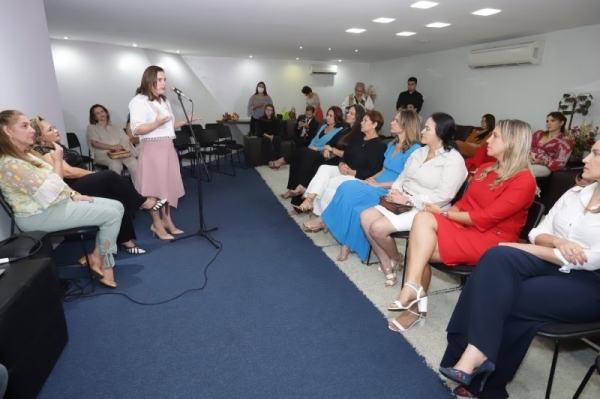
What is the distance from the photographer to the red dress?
6.47 ft

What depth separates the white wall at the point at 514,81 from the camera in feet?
16.9

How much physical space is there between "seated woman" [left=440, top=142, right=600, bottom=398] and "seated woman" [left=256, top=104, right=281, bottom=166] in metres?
5.85

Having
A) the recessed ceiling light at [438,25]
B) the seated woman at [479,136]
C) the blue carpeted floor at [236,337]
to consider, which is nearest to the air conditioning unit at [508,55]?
the seated woman at [479,136]

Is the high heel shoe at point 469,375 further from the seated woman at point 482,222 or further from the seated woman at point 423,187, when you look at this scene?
the seated woman at point 423,187

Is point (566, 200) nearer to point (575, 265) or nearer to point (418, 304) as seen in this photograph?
point (575, 265)

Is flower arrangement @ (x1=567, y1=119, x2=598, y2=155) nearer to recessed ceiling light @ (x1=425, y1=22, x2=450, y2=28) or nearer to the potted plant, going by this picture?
the potted plant

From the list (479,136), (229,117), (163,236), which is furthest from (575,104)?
(229,117)

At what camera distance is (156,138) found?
A: 3102 mm

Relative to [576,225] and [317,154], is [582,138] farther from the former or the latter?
[576,225]

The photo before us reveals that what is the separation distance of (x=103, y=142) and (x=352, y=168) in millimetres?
3528

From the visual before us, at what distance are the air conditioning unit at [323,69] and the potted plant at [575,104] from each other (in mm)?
7172

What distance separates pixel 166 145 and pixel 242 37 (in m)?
3.69

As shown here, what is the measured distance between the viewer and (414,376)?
5.96 ft

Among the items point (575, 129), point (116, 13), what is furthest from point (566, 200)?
point (116, 13)
